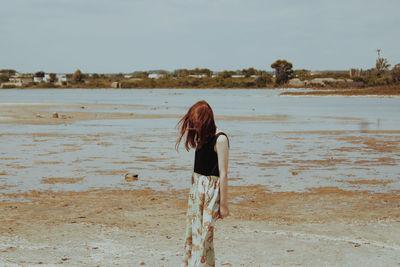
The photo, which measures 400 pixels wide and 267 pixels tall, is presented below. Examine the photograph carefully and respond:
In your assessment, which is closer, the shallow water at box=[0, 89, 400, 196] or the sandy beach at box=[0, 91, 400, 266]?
the sandy beach at box=[0, 91, 400, 266]

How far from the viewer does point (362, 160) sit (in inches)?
696

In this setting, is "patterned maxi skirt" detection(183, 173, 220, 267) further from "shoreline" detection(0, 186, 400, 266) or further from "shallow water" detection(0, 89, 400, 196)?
"shallow water" detection(0, 89, 400, 196)

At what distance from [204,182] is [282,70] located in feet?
628

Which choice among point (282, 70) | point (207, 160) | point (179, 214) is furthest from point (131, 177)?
point (282, 70)

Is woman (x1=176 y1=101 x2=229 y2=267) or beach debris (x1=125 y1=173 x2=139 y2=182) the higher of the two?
woman (x1=176 y1=101 x2=229 y2=267)

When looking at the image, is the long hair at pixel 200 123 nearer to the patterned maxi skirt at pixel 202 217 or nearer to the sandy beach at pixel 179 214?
the patterned maxi skirt at pixel 202 217

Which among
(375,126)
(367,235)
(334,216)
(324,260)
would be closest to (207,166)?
(324,260)

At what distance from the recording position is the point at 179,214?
9.94m

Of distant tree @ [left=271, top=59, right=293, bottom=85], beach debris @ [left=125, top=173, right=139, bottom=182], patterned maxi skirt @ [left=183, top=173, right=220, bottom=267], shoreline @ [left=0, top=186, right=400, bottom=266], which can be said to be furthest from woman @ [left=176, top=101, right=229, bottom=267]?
distant tree @ [left=271, top=59, right=293, bottom=85]

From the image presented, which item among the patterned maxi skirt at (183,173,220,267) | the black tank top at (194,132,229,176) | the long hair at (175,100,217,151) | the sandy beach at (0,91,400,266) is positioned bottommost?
the sandy beach at (0,91,400,266)

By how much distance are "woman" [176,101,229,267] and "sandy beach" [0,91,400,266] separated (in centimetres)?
140

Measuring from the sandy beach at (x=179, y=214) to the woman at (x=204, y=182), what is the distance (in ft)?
4.60

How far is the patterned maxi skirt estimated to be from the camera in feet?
18.4

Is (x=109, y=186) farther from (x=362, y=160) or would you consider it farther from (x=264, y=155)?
(x=362, y=160)
